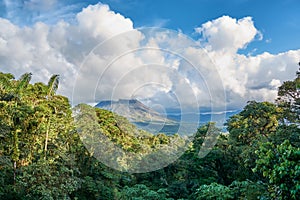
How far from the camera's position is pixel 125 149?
644 inches

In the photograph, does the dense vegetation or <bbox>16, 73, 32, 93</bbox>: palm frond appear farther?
<bbox>16, 73, 32, 93</bbox>: palm frond

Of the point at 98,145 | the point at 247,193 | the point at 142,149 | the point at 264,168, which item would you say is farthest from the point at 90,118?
the point at 264,168

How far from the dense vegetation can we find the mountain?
8.19ft

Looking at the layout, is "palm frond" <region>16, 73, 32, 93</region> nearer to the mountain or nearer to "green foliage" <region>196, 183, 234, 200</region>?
the mountain

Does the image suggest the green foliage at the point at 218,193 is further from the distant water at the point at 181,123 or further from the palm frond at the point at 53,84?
the palm frond at the point at 53,84

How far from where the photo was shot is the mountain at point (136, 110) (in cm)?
1252

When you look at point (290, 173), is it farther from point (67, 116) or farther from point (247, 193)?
point (67, 116)

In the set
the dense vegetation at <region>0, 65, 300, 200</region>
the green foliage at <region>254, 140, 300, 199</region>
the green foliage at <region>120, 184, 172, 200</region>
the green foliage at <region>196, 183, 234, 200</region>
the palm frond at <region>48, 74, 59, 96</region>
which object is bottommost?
the green foliage at <region>254, 140, 300, 199</region>

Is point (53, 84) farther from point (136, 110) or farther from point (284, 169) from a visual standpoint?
point (284, 169)

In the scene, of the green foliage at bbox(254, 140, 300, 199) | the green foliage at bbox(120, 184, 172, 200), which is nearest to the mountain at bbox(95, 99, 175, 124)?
the green foliage at bbox(120, 184, 172, 200)

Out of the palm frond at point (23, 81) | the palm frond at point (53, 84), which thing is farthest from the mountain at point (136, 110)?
the palm frond at point (23, 81)

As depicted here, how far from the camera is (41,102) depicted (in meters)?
11.5

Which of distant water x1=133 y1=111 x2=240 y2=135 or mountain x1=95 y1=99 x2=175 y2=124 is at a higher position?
mountain x1=95 y1=99 x2=175 y2=124

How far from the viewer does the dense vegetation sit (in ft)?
30.8
